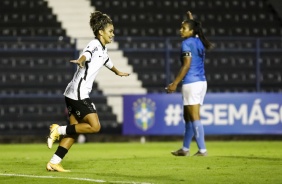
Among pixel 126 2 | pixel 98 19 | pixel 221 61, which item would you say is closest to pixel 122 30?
pixel 126 2

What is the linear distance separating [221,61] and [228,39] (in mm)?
1629

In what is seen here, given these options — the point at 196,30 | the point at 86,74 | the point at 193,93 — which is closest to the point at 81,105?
the point at 86,74

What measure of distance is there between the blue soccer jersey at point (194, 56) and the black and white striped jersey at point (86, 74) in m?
2.71

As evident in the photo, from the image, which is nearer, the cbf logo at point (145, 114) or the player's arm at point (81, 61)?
the player's arm at point (81, 61)

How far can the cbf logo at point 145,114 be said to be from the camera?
20.0 meters

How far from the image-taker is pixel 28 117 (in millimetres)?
21484

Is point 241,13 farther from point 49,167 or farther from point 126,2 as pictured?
point 49,167

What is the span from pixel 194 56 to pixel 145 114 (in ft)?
23.9

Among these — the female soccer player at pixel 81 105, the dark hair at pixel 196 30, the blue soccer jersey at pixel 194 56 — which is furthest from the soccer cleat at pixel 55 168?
the dark hair at pixel 196 30

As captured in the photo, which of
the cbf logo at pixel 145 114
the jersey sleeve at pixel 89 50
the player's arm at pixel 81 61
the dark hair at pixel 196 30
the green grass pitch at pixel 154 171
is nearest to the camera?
the green grass pitch at pixel 154 171

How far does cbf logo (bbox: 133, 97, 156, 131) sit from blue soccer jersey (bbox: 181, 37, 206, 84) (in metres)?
7.12

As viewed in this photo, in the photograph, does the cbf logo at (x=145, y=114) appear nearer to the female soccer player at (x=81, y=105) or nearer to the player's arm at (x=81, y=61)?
the female soccer player at (x=81, y=105)

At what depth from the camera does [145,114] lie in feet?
65.8

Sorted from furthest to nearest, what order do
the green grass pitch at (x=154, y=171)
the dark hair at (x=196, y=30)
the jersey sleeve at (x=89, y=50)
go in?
the dark hair at (x=196, y=30) < the jersey sleeve at (x=89, y=50) < the green grass pitch at (x=154, y=171)
